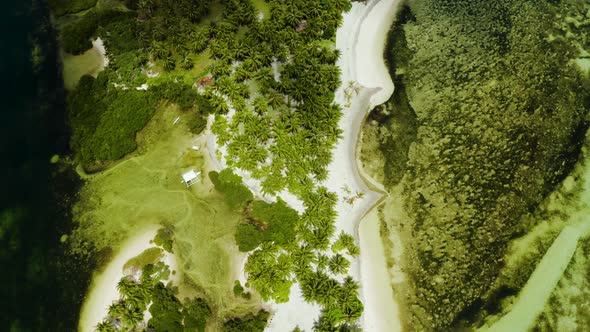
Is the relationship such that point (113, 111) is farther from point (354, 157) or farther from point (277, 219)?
point (354, 157)

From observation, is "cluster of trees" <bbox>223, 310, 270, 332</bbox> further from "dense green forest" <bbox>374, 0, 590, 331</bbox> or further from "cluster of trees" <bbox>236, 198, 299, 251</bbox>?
"dense green forest" <bbox>374, 0, 590, 331</bbox>

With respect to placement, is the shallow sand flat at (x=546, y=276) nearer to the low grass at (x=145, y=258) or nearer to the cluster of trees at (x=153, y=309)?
the cluster of trees at (x=153, y=309)

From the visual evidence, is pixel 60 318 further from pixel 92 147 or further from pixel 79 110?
pixel 79 110

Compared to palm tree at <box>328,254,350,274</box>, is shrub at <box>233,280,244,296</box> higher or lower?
lower

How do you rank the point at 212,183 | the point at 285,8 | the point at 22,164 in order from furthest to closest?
the point at 285,8
the point at 22,164
the point at 212,183

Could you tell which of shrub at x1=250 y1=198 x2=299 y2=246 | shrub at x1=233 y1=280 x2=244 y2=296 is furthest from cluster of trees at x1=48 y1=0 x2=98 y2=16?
shrub at x1=233 y1=280 x2=244 y2=296

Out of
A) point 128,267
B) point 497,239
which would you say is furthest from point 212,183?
point 497,239

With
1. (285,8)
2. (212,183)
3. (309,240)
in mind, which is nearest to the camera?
(309,240)

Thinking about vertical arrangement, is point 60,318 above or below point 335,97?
below
